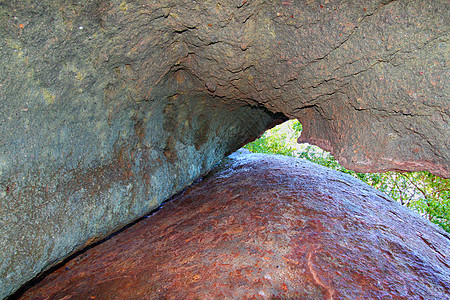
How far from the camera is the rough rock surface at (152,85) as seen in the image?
6.32ft

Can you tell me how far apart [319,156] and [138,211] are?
21.9ft

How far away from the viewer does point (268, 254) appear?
8.34 ft

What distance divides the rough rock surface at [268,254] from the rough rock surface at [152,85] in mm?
434

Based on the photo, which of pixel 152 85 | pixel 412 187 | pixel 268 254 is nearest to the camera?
pixel 268 254

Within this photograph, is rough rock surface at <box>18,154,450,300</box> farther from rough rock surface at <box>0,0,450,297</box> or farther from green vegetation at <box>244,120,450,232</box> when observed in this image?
green vegetation at <box>244,120,450,232</box>

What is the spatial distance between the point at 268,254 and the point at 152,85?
208 centimetres

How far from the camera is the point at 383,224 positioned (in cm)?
330

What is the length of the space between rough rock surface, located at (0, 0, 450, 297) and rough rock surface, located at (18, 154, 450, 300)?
0.43m

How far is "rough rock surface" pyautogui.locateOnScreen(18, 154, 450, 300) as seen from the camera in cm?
227

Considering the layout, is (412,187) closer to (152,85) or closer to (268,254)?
(268,254)

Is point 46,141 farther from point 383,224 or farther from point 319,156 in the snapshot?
point 319,156

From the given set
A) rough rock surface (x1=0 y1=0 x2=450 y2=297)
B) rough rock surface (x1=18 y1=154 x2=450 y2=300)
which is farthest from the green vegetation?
rough rock surface (x1=0 y1=0 x2=450 y2=297)

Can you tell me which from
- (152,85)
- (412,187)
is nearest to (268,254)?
(152,85)

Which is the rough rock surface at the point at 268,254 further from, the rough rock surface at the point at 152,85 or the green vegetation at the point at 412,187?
the green vegetation at the point at 412,187
